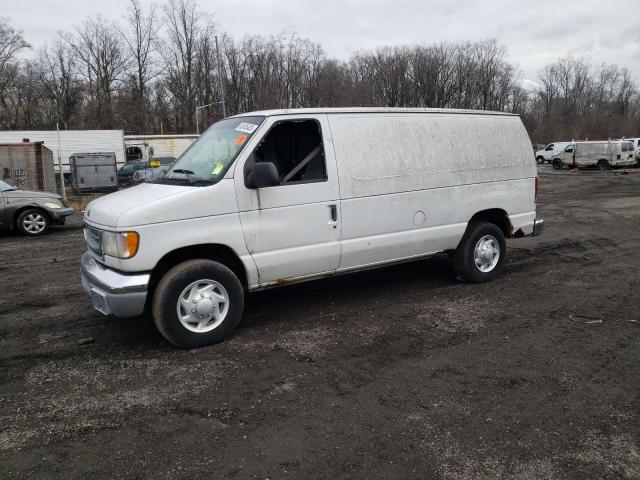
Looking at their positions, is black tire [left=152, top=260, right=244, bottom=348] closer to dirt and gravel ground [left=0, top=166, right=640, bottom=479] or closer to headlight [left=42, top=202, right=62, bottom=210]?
dirt and gravel ground [left=0, top=166, right=640, bottom=479]

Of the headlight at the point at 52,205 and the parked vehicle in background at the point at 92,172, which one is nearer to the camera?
the headlight at the point at 52,205

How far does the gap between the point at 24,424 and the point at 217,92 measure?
6171 centimetres

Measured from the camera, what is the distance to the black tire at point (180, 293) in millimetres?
4477

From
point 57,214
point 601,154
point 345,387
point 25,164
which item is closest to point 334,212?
point 345,387

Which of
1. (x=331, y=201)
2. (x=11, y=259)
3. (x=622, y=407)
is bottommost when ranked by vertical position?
(x=622, y=407)

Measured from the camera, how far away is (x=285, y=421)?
348 cm

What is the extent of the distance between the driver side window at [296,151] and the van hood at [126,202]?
960 millimetres

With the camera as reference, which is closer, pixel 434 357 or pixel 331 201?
pixel 434 357

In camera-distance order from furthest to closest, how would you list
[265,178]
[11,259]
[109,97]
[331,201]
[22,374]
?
[109,97] → [11,259] → [331,201] → [265,178] → [22,374]

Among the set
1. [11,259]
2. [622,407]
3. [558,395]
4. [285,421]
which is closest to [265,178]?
[285,421]

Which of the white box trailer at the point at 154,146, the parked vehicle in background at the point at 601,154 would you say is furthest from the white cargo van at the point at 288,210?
the white box trailer at the point at 154,146

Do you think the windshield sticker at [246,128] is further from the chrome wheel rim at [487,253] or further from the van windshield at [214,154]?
the chrome wheel rim at [487,253]

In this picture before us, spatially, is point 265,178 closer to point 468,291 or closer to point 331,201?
point 331,201

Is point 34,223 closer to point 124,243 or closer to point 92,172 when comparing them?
point 124,243
